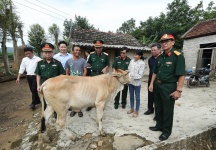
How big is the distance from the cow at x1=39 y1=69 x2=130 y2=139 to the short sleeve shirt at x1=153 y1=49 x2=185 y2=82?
2.91 ft

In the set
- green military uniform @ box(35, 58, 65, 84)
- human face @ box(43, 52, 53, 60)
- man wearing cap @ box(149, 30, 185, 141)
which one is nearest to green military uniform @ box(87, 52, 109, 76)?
green military uniform @ box(35, 58, 65, 84)

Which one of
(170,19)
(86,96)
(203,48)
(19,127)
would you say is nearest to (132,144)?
(86,96)

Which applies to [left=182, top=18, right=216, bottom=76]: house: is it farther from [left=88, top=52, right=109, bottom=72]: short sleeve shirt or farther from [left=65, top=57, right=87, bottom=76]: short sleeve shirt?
[left=65, top=57, right=87, bottom=76]: short sleeve shirt

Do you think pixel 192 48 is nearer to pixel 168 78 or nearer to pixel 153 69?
pixel 153 69

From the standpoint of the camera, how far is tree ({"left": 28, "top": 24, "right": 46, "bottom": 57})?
1037 inches

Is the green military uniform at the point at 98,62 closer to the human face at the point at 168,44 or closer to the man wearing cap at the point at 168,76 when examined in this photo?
the man wearing cap at the point at 168,76

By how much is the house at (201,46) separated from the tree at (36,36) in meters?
A: 22.6

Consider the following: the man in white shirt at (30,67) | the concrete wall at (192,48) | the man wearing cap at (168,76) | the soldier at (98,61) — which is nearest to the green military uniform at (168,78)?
the man wearing cap at (168,76)

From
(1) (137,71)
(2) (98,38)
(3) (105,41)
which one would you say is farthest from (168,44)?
(2) (98,38)

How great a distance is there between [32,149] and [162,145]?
243 centimetres

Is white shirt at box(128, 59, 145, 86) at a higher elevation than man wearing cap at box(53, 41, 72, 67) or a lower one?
lower

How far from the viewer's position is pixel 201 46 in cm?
1250

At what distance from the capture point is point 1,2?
413 inches

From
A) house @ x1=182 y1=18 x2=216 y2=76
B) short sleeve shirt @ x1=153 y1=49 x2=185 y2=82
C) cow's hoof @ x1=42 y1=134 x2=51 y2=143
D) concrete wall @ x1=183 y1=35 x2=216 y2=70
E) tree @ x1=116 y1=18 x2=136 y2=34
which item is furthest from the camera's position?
tree @ x1=116 y1=18 x2=136 y2=34
